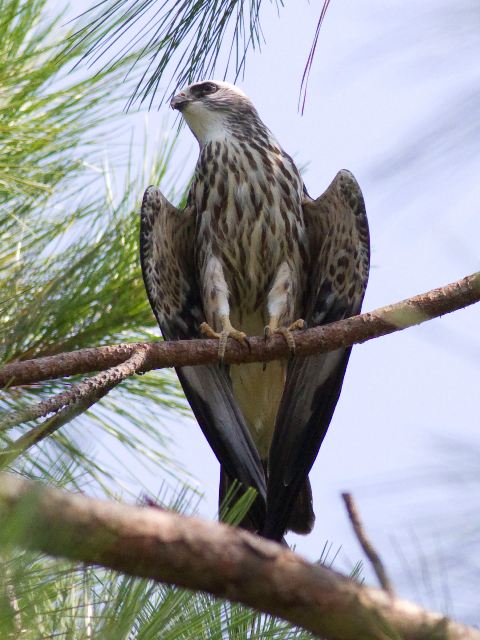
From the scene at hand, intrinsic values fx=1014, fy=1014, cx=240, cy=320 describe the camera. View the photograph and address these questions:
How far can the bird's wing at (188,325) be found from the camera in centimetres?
403

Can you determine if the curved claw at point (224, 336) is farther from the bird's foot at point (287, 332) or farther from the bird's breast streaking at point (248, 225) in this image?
the bird's breast streaking at point (248, 225)

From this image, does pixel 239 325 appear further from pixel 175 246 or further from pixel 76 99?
pixel 76 99

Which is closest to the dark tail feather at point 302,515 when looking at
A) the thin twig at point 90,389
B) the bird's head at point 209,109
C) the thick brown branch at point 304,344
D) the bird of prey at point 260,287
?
the bird of prey at point 260,287

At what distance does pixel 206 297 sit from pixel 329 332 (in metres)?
1.39

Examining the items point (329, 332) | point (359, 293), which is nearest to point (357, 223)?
point (359, 293)

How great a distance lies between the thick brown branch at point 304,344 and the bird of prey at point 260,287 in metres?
0.88

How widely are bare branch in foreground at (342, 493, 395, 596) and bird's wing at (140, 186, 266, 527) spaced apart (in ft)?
7.06

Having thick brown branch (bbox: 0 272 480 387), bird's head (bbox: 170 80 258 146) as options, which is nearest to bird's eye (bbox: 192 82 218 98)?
bird's head (bbox: 170 80 258 146)

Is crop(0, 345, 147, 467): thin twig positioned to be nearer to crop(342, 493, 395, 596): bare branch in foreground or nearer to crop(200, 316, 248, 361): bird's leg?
crop(200, 316, 248, 361): bird's leg

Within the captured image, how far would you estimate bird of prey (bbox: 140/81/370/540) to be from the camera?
4.07m

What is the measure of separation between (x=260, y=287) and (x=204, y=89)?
1.22 meters

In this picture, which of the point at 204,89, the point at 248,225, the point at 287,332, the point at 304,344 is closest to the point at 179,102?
the point at 204,89

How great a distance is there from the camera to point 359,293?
14.1 ft

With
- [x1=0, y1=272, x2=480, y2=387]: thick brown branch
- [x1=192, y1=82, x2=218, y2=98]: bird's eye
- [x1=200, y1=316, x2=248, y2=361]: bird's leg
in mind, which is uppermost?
[x1=192, y1=82, x2=218, y2=98]: bird's eye
